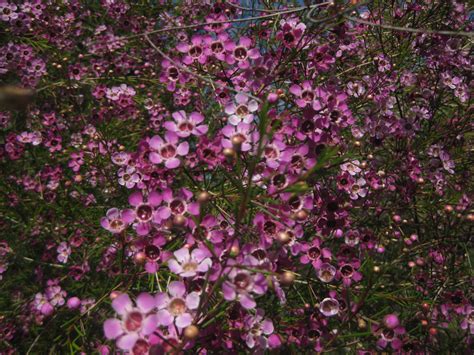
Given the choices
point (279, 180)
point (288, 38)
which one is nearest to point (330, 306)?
point (279, 180)

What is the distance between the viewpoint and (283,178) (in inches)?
53.0

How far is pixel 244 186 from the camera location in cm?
160

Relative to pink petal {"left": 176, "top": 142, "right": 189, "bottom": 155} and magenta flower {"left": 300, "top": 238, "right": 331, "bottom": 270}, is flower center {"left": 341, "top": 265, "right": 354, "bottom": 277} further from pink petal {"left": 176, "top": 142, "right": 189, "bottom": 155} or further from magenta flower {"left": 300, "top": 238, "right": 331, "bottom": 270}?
pink petal {"left": 176, "top": 142, "right": 189, "bottom": 155}

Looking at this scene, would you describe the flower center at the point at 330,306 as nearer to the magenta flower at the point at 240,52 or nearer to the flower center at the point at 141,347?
the flower center at the point at 141,347

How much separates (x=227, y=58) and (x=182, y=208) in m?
0.85

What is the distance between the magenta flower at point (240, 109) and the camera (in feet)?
5.02

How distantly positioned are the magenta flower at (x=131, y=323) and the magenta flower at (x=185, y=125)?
71 centimetres

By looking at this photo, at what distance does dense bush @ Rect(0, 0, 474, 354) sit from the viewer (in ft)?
3.97

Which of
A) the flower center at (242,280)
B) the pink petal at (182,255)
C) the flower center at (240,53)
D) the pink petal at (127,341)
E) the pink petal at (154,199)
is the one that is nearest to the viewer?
the pink petal at (127,341)

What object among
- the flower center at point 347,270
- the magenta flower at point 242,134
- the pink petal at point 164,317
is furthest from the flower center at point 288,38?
the pink petal at point 164,317

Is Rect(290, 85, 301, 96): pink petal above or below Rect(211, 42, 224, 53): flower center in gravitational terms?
below

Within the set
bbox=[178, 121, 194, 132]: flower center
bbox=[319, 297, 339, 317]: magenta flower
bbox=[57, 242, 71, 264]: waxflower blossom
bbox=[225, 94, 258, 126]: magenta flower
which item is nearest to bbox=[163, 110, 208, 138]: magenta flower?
bbox=[178, 121, 194, 132]: flower center

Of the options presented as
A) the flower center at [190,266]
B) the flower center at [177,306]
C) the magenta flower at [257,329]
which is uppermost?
the flower center at [190,266]

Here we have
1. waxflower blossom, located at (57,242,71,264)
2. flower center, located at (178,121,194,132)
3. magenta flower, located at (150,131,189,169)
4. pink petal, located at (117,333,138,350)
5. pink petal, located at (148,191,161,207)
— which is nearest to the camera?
pink petal, located at (117,333,138,350)
